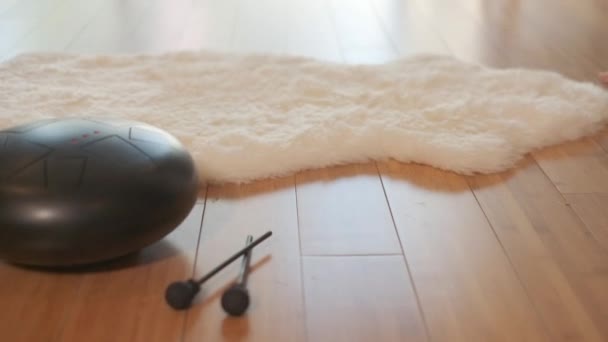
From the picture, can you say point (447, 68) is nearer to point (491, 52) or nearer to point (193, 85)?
point (491, 52)

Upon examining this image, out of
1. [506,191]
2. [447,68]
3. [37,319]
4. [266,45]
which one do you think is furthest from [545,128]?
[37,319]

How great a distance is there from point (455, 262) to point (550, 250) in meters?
0.20

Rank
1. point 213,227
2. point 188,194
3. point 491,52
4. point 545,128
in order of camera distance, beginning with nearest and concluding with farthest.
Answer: point 188,194 < point 213,227 < point 545,128 < point 491,52

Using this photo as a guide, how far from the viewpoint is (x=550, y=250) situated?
125cm

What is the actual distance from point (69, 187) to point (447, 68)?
134cm

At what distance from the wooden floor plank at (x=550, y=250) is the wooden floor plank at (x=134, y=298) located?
2.03 ft

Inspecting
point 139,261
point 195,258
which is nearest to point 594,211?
point 195,258

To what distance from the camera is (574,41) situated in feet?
8.13

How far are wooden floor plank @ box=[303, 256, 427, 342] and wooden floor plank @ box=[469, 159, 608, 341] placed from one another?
222 mm

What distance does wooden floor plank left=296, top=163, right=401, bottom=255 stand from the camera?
1.27m

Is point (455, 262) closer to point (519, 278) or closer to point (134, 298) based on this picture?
point (519, 278)

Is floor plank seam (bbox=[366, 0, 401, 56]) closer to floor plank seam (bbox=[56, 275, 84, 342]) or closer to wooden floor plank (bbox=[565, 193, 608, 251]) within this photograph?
wooden floor plank (bbox=[565, 193, 608, 251])

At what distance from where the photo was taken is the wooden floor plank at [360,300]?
1047 millimetres

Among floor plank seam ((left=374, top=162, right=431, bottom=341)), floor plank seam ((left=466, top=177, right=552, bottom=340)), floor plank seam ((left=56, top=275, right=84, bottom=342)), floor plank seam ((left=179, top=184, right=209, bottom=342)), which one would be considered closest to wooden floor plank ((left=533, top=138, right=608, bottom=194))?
floor plank seam ((left=466, top=177, right=552, bottom=340))
